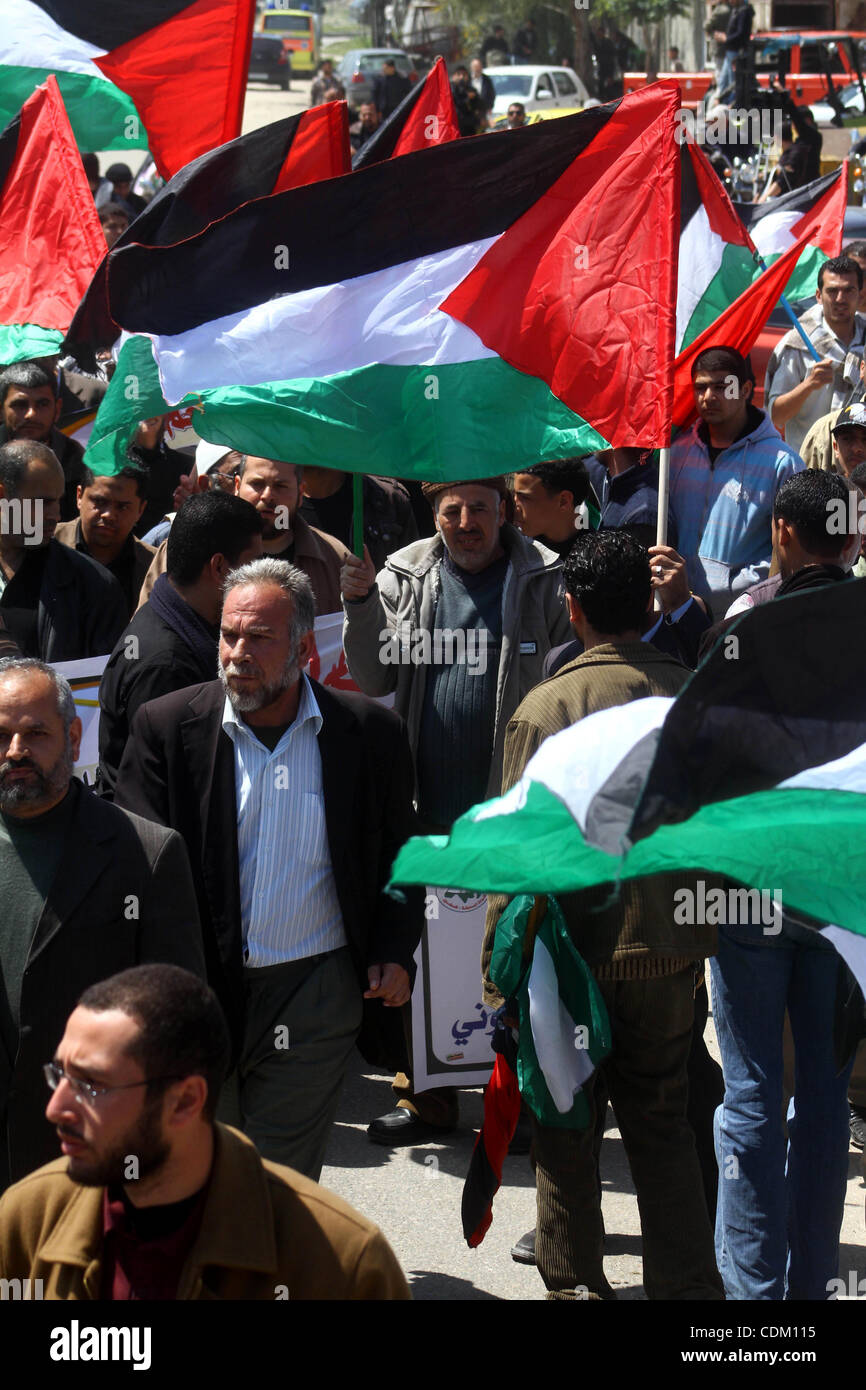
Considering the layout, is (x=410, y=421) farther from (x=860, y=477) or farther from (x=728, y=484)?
(x=728, y=484)

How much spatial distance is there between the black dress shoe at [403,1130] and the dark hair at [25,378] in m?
3.67

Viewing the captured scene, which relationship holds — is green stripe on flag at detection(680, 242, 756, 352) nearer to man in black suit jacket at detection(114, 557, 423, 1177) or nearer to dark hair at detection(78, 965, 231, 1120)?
man in black suit jacket at detection(114, 557, 423, 1177)

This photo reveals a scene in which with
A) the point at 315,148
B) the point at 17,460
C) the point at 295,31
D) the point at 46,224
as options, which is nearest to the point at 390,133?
the point at 315,148

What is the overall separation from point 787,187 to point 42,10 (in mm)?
10667

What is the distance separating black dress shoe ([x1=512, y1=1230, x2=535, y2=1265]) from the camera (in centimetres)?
495

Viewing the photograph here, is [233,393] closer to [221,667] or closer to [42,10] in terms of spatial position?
[221,667]

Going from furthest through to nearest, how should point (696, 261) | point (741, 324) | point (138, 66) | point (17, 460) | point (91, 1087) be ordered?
point (138, 66) < point (696, 261) < point (741, 324) < point (17, 460) < point (91, 1087)

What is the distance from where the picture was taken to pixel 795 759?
269 centimetres

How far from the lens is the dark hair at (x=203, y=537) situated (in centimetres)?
516

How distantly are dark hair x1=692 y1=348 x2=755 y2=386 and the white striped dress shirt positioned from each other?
290 cm

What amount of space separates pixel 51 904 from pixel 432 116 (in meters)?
4.51

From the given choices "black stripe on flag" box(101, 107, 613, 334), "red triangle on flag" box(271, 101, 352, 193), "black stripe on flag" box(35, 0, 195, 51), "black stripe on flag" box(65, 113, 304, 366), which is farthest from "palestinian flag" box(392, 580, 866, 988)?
"black stripe on flag" box(35, 0, 195, 51)

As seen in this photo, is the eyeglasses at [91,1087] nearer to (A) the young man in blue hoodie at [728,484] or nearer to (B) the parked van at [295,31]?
(A) the young man in blue hoodie at [728,484]

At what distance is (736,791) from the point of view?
8.55ft
